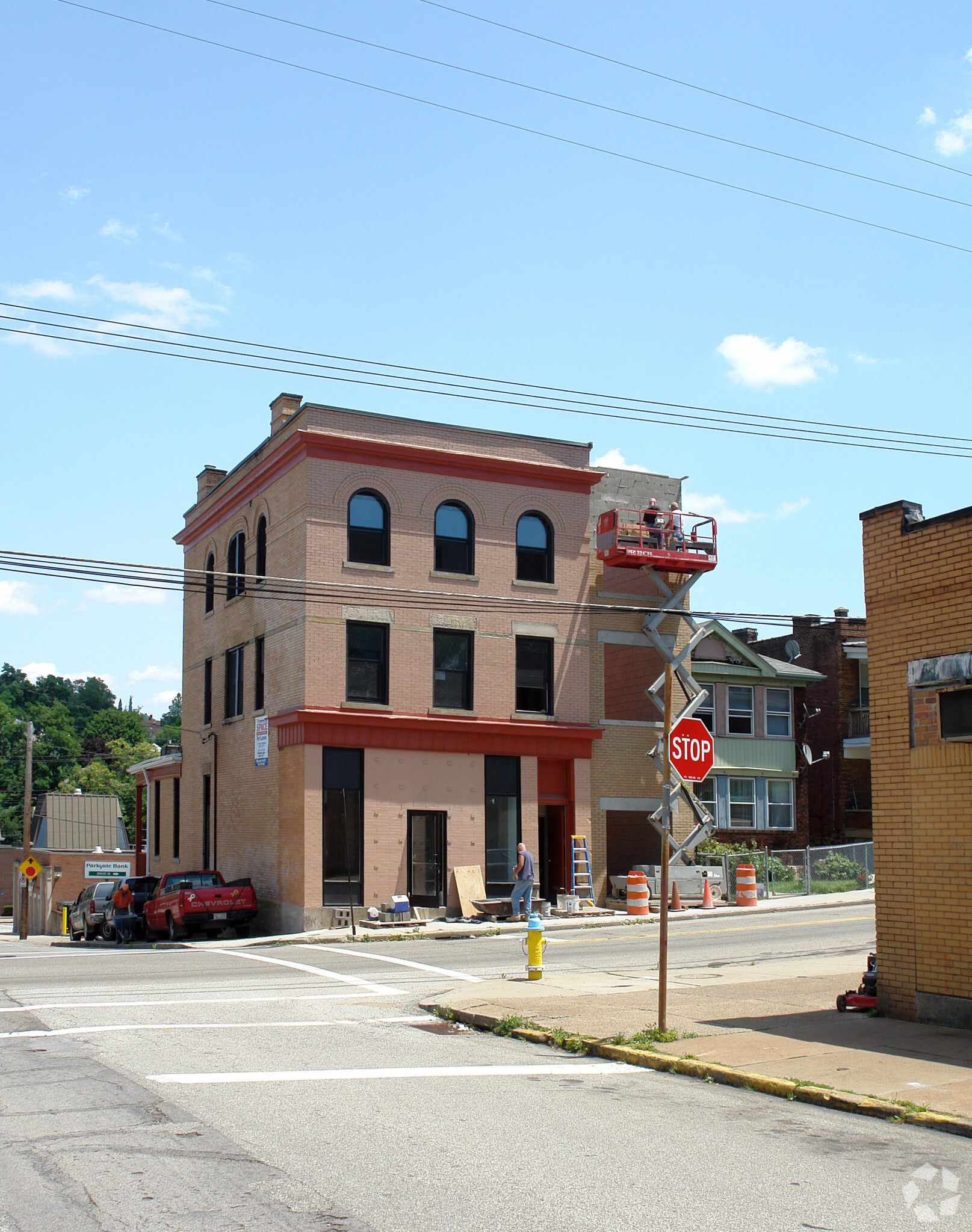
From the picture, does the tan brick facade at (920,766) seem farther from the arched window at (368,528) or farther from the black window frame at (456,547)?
the black window frame at (456,547)

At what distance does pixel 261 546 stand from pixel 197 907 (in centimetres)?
976

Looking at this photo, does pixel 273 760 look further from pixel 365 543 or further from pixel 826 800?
pixel 826 800

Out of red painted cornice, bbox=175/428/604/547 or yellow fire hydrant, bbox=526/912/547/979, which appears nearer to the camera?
yellow fire hydrant, bbox=526/912/547/979

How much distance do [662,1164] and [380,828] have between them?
2184 cm

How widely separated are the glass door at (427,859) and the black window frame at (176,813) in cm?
1268

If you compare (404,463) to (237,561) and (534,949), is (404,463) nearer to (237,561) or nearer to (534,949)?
(237,561)

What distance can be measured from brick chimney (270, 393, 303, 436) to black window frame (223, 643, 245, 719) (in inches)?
239

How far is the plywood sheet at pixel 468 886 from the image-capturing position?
92.7 feet

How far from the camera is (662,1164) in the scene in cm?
691

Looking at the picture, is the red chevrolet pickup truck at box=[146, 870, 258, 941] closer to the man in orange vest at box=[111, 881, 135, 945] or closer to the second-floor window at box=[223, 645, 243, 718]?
the man in orange vest at box=[111, 881, 135, 945]

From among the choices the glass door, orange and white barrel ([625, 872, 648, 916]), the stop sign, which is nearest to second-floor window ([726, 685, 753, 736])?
orange and white barrel ([625, 872, 648, 916])

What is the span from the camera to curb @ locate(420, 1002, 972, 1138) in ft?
26.2

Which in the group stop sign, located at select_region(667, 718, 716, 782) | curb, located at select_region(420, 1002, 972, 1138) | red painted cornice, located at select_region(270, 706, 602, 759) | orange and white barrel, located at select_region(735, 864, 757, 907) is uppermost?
red painted cornice, located at select_region(270, 706, 602, 759)

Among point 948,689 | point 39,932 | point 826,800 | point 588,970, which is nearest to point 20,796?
point 39,932
